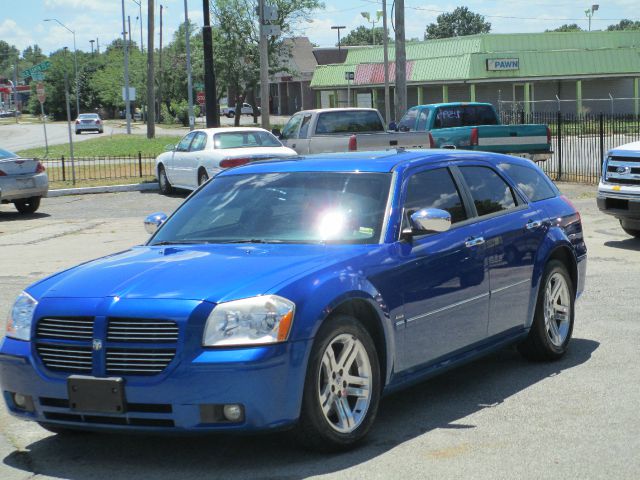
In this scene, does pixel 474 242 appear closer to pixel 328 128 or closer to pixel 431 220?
pixel 431 220

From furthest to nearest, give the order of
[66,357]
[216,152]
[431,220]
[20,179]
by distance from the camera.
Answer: [216,152] → [20,179] → [431,220] → [66,357]

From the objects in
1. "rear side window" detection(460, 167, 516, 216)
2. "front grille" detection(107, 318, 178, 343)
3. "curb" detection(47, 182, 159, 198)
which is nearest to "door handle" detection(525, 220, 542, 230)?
"rear side window" detection(460, 167, 516, 216)

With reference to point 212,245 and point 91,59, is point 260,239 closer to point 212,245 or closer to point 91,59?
point 212,245

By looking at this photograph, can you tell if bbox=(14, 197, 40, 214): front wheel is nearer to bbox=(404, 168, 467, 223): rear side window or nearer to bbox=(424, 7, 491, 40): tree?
bbox=(404, 168, 467, 223): rear side window

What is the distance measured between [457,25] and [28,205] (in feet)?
481

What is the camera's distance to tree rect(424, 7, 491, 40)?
162 meters

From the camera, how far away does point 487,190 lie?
7.64 meters

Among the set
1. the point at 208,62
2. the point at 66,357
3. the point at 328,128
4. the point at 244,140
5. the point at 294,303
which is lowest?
the point at 66,357

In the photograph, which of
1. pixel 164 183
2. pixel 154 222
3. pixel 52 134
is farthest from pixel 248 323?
pixel 52 134

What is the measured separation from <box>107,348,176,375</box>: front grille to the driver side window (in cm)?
197

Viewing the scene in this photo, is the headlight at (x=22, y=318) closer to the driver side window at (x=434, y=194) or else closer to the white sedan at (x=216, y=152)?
the driver side window at (x=434, y=194)

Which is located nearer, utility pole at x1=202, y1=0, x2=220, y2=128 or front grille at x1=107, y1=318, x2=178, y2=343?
front grille at x1=107, y1=318, x2=178, y2=343

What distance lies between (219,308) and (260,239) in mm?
1251

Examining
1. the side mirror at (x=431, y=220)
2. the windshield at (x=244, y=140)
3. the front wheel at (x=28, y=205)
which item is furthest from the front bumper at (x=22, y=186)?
the side mirror at (x=431, y=220)
